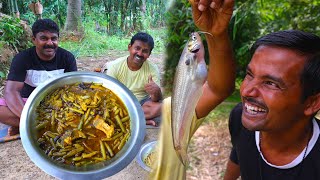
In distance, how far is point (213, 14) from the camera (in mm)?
968

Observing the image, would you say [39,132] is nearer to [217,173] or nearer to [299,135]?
[299,135]

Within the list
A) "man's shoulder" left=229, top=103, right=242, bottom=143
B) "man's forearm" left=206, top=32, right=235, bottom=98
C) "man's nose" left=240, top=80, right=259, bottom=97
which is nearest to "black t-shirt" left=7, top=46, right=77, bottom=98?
"man's shoulder" left=229, top=103, right=242, bottom=143

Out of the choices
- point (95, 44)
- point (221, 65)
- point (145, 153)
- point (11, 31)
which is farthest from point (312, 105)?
point (11, 31)

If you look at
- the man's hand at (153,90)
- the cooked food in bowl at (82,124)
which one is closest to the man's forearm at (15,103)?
the cooked food in bowl at (82,124)

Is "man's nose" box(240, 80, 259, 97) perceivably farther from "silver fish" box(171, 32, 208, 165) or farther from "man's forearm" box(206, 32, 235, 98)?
"silver fish" box(171, 32, 208, 165)

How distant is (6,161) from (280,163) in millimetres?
1995

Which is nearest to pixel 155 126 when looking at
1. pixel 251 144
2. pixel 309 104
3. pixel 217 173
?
pixel 217 173

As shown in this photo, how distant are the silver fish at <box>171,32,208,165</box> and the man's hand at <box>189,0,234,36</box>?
0.50ft

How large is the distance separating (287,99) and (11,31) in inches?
106

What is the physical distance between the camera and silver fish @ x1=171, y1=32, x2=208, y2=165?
2.58 feet

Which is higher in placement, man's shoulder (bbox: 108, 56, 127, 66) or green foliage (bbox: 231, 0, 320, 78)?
green foliage (bbox: 231, 0, 320, 78)

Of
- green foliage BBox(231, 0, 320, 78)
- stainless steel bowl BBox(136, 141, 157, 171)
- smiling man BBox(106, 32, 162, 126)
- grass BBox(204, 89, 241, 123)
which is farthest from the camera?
grass BBox(204, 89, 241, 123)

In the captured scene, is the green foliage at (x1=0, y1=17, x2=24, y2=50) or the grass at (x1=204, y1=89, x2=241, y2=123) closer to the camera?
the green foliage at (x1=0, y1=17, x2=24, y2=50)

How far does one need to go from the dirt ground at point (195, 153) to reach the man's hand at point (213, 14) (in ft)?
4.97
